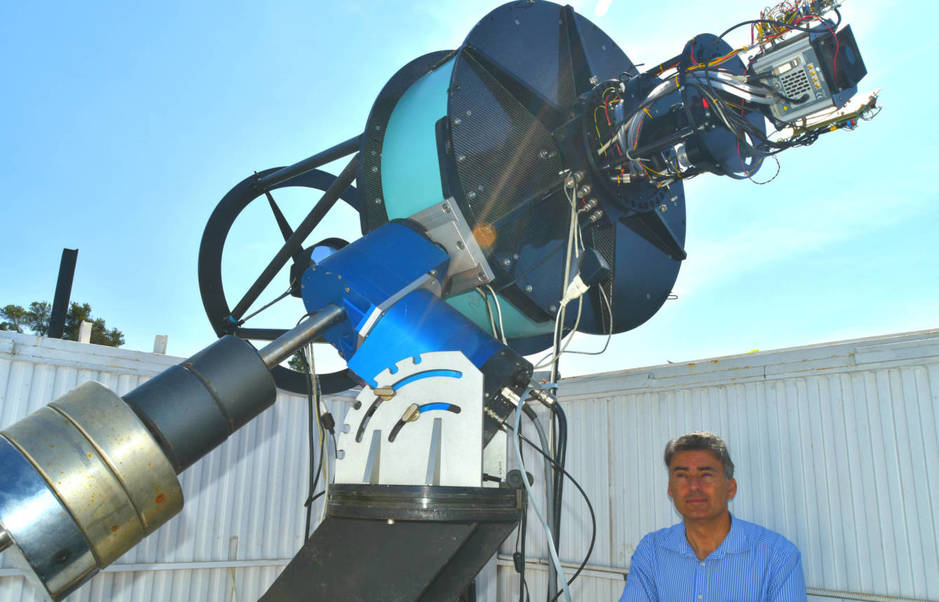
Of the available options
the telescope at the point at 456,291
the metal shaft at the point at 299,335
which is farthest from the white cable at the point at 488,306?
the metal shaft at the point at 299,335

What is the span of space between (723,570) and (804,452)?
106 centimetres

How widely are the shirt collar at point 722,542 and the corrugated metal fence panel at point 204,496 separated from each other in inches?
91.7

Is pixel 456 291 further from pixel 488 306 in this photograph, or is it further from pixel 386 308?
pixel 386 308

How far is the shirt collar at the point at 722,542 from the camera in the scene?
2.83m

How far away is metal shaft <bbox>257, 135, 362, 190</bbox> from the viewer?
11.3ft

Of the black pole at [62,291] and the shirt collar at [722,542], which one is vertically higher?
the black pole at [62,291]

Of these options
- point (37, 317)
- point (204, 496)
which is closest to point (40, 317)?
point (37, 317)

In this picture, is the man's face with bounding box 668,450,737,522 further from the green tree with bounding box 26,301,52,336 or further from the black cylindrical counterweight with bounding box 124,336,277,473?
the green tree with bounding box 26,301,52,336

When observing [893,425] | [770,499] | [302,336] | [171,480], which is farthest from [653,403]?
[171,480]

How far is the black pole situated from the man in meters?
3.29

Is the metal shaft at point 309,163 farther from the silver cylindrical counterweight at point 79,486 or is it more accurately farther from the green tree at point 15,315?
the green tree at point 15,315

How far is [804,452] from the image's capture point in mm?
3564

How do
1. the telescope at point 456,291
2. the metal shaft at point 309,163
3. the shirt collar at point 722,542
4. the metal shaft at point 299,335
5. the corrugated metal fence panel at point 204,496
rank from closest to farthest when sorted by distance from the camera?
the telescope at point 456,291 → the metal shaft at point 299,335 → the shirt collar at point 722,542 → the metal shaft at point 309,163 → the corrugated metal fence panel at point 204,496

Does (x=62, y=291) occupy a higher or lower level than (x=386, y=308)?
higher
